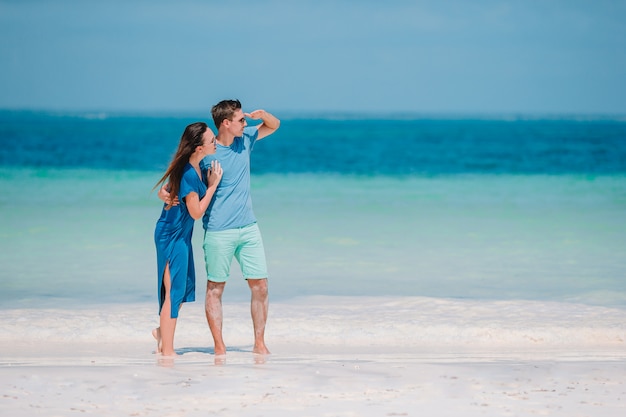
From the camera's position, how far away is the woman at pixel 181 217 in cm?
461

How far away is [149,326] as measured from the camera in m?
5.89

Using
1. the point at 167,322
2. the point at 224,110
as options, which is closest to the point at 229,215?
the point at 224,110

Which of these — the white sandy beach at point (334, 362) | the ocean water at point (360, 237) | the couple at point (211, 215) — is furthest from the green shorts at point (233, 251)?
the ocean water at point (360, 237)

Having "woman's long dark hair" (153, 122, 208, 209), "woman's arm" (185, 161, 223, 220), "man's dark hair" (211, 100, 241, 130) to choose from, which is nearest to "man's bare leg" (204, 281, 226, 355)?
"woman's arm" (185, 161, 223, 220)

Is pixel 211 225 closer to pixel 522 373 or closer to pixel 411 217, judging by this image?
pixel 522 373

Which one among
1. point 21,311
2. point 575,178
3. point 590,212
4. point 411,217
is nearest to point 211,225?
point 21,311

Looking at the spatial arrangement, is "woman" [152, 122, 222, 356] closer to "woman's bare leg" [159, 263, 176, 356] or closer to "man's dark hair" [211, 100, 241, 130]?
"woman's bare leg" [159, 263, 176, 356]

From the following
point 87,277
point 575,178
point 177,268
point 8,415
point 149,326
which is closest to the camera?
point 8,415

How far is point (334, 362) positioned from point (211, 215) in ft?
3.34

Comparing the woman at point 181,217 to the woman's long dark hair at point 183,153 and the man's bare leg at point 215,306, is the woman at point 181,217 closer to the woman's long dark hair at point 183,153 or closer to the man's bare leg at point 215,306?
the woman's long dark hair at point 183,153

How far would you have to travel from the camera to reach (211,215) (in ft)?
15.7

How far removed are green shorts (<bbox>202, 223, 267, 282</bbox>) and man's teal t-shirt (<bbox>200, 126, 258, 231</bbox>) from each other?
0.04 m

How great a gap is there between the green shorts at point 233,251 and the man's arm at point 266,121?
0.54 metres

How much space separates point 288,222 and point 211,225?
7726 millimetres
